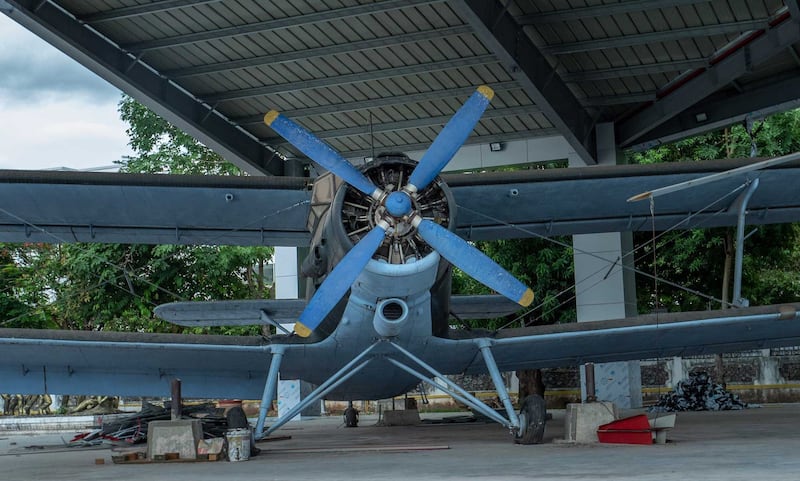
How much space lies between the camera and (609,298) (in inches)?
953

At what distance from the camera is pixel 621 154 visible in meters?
25.5

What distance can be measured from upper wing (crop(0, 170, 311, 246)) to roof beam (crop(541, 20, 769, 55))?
29.1 feet

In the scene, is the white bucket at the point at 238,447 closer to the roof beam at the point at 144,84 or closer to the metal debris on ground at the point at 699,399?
the roof beam at the point at 144,84

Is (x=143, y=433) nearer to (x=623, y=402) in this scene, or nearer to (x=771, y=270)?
(x=623, y=402)

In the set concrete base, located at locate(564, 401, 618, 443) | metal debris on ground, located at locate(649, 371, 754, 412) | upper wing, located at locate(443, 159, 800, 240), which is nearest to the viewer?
concrete base, located at locate(564, 401, 618, 443)

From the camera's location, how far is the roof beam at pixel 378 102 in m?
22.8

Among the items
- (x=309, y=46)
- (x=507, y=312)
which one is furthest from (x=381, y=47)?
(x=507, y=312)

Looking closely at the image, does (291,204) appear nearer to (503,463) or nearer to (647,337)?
(647,337)

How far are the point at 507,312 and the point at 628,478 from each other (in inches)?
392

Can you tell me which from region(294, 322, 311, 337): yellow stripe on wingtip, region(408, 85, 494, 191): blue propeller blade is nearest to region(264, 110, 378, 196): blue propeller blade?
region(408, 85, 494, 191): blue propeller blade

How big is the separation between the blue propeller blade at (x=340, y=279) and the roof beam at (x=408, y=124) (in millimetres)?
13828

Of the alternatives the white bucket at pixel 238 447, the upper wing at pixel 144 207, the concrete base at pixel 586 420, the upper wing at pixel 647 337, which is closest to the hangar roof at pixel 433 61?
the upper wing at pixel 144 207

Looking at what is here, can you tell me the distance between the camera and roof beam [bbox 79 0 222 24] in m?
18.9

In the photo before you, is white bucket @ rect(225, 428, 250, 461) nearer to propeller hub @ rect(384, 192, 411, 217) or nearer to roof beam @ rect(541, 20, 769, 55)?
propeller hub @ rect(384, 192, 411, 217)
